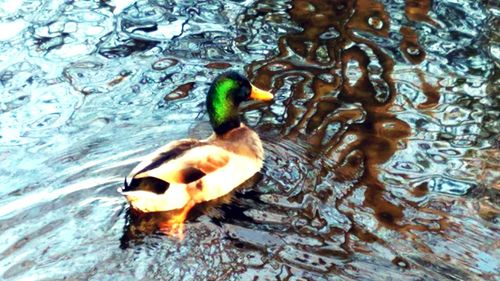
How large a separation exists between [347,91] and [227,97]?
1.12 m

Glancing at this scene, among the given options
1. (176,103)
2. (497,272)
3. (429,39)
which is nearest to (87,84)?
(176,103)

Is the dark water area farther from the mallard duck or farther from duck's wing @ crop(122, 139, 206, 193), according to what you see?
duck's wing @ crop(122, 139, 206, 193)

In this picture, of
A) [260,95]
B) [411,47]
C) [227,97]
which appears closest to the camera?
[227,97]

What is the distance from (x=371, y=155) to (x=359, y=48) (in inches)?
66.6

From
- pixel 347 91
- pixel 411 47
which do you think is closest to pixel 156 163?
pixel 347 91

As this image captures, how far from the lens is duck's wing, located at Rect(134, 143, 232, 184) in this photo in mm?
6199

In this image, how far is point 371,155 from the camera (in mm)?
6836

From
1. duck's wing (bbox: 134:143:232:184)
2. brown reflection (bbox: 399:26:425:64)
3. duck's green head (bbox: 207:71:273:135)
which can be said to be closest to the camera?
duck's wing (bbox: 134:143:232:184)

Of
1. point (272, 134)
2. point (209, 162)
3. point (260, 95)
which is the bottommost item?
point (272, 134)

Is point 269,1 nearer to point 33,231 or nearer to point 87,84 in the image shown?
point 87,84

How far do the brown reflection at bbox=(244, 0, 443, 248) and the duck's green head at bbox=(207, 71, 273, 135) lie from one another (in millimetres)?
366

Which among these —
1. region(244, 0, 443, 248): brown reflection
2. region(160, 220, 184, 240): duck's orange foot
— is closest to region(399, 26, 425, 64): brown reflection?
region(244, 0, 443, 248): brown reflection

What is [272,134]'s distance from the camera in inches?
282

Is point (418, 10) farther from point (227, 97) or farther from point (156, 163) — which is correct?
point (156, 163)
